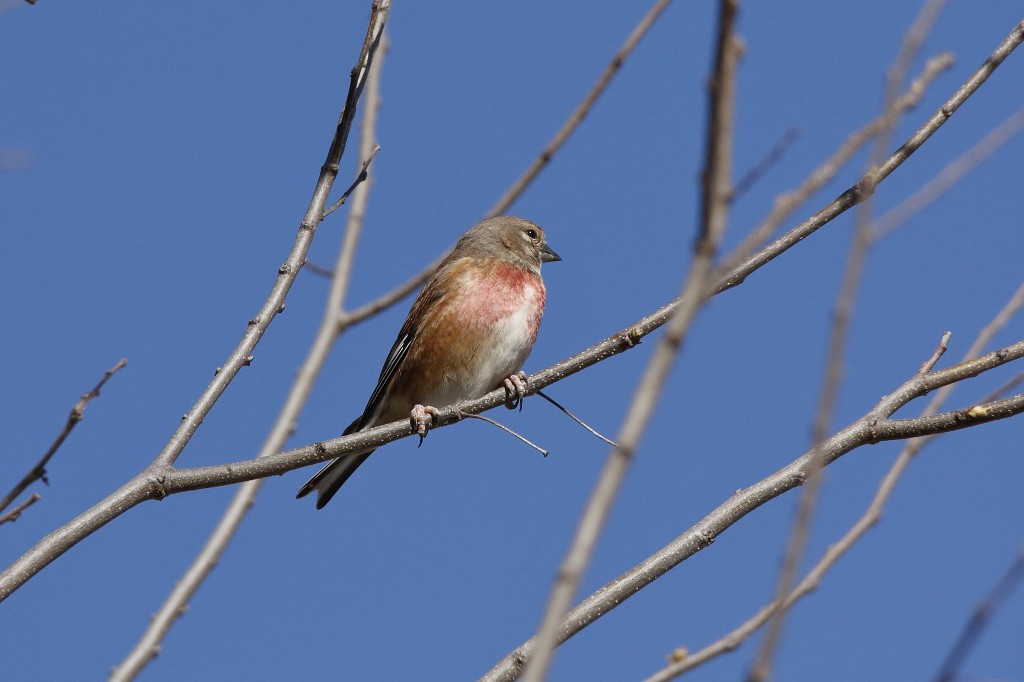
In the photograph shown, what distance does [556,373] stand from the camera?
432 cm

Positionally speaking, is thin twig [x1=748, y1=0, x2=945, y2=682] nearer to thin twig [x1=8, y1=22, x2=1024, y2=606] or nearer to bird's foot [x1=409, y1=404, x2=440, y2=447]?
thin twig [x1=8, y1=22, x2=1024, y2=606]

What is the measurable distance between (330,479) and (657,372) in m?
4.94

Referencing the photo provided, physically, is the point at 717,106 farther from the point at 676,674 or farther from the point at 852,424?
the point at 852,424

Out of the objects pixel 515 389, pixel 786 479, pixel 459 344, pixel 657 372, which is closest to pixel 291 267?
pixel 786 479

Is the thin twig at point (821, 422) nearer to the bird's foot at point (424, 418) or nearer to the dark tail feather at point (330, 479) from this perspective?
the bird's foot at point (424, 418)

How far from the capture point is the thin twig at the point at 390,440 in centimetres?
347

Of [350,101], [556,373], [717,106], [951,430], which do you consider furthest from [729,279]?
[717,106]

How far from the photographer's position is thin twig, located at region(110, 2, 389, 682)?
14.1 feet

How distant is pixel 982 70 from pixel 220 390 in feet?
9.53

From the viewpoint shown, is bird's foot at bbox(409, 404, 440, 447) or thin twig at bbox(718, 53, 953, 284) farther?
bird's foot at bbox(409, 404, 440, 447)

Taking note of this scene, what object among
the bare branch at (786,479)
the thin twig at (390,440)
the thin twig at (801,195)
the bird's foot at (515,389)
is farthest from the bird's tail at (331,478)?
the thin twig at (801,195)

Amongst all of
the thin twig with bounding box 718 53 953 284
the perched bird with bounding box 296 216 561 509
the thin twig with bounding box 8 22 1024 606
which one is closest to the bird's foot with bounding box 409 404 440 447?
the thin twig with bounding box 8 22 1024 606

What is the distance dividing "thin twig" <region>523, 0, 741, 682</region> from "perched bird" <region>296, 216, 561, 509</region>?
189 inches

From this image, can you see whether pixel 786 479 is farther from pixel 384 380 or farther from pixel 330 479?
pixel 384 380
